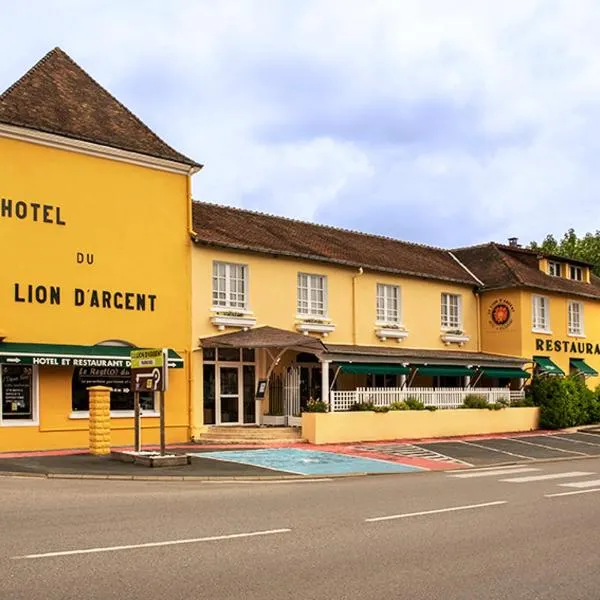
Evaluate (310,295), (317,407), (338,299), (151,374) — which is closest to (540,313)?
(338,299)

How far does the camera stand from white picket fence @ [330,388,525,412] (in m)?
26.4

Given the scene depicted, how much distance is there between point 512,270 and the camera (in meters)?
34.9

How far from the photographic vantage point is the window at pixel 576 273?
1532 inches

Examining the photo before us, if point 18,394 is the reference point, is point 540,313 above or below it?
above

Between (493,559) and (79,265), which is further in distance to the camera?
(79,265)

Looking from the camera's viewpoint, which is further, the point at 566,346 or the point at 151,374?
the point at 566,346

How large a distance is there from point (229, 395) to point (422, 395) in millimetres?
6884

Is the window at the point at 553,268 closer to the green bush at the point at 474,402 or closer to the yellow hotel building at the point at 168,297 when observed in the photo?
the yellow hotel building at the point at 168,297

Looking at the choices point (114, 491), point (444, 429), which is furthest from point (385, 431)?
point (114, 491)

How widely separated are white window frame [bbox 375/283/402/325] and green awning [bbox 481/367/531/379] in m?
3.82

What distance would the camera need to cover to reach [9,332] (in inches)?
846

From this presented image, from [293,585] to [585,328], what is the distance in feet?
108

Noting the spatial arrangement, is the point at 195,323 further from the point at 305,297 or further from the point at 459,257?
the point at 459,257

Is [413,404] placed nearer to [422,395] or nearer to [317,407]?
[422,395]
